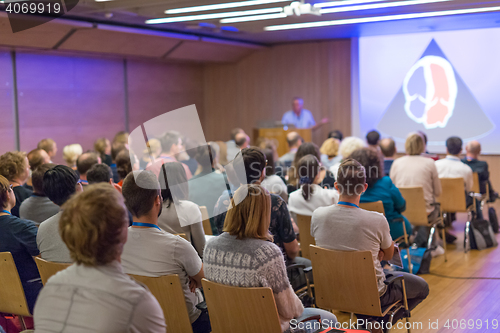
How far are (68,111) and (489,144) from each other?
7.89 meters

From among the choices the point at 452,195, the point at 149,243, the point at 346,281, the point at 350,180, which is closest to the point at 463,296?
the point at 452,195

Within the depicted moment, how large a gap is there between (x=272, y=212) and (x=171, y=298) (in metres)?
1.00

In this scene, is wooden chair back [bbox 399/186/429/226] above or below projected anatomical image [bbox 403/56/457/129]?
below

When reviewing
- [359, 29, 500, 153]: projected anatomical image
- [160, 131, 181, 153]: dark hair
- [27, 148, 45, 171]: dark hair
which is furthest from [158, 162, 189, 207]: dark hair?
[359, 29, 500, 153]: projected anatomical image

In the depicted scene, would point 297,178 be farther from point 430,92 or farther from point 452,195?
point 430,92

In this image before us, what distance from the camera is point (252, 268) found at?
2207 mm

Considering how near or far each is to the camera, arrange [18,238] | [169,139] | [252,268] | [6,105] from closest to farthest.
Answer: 1. [252,268]
2. [18,238]
3. [169,139]
4. [6,105]

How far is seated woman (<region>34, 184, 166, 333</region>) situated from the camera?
4.81ft

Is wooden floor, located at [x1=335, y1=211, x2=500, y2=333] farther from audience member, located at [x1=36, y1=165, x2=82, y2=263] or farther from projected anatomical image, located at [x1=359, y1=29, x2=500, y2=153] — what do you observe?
projected anatomical image, located at [x1=359, y1=29, x2=500, y2=153]

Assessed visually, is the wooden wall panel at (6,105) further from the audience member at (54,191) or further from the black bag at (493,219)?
the black bag at (493,219)

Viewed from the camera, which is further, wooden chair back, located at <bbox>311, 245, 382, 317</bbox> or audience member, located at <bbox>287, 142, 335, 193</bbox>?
audience member, located at <bbox>287, 142, 335, 193</bbox>

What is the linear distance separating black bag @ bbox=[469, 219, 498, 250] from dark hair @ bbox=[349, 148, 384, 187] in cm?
237

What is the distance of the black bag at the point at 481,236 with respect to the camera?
5.67 metres

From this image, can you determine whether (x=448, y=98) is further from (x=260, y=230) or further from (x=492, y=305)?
(x=260, y=230)
